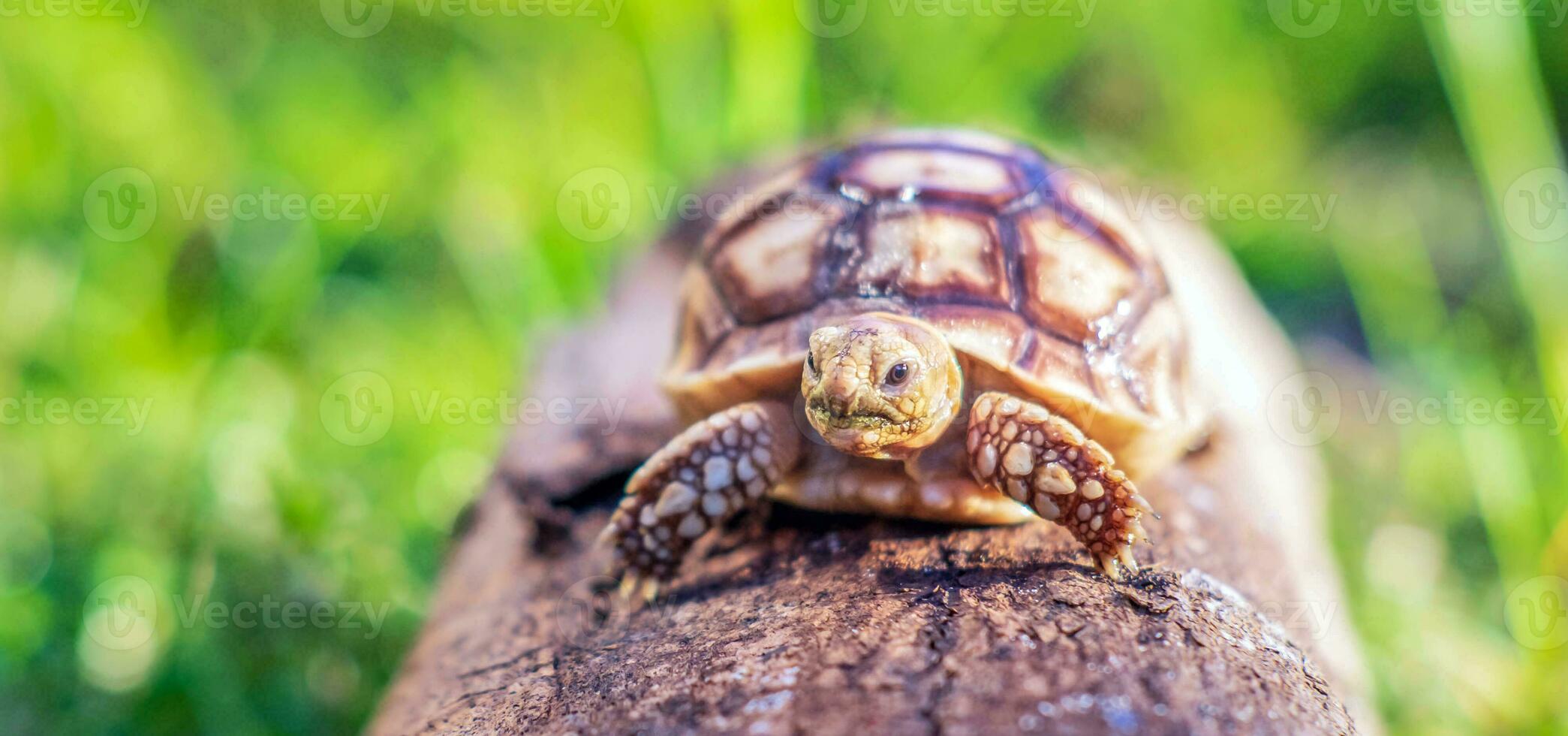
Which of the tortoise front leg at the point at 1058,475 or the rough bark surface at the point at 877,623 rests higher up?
the tortoise front leg at the point at 1058,475

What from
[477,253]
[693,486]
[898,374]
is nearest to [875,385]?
[898,374]

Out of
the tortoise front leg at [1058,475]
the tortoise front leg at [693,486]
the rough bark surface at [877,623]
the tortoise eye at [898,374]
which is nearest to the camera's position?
the rough bark surface at [877,623]

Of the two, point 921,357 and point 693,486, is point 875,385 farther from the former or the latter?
point 693,486

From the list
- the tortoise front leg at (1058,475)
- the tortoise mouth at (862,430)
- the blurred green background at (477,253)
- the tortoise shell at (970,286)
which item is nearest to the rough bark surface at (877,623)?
the tortoise front leg at (1058,475)

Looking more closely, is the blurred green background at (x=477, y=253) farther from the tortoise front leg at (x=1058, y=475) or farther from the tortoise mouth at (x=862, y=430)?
the tortoise mouth at (x=862, y=430)

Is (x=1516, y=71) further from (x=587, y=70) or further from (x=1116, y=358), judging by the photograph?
(x=587, y=70)

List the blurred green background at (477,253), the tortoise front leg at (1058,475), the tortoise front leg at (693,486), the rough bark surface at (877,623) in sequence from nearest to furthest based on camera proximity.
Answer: the rough bark surface at (877,623) → the tortoise front leg at (1058,475) → the tortoise front leg at (693,486) → the blurred green background at (477,253)

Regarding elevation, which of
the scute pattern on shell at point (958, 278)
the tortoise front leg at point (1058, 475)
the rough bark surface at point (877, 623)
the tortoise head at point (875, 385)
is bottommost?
the rough bark surface at point (877, 623)

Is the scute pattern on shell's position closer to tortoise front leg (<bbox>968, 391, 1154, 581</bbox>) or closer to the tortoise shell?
the tortoise shell
